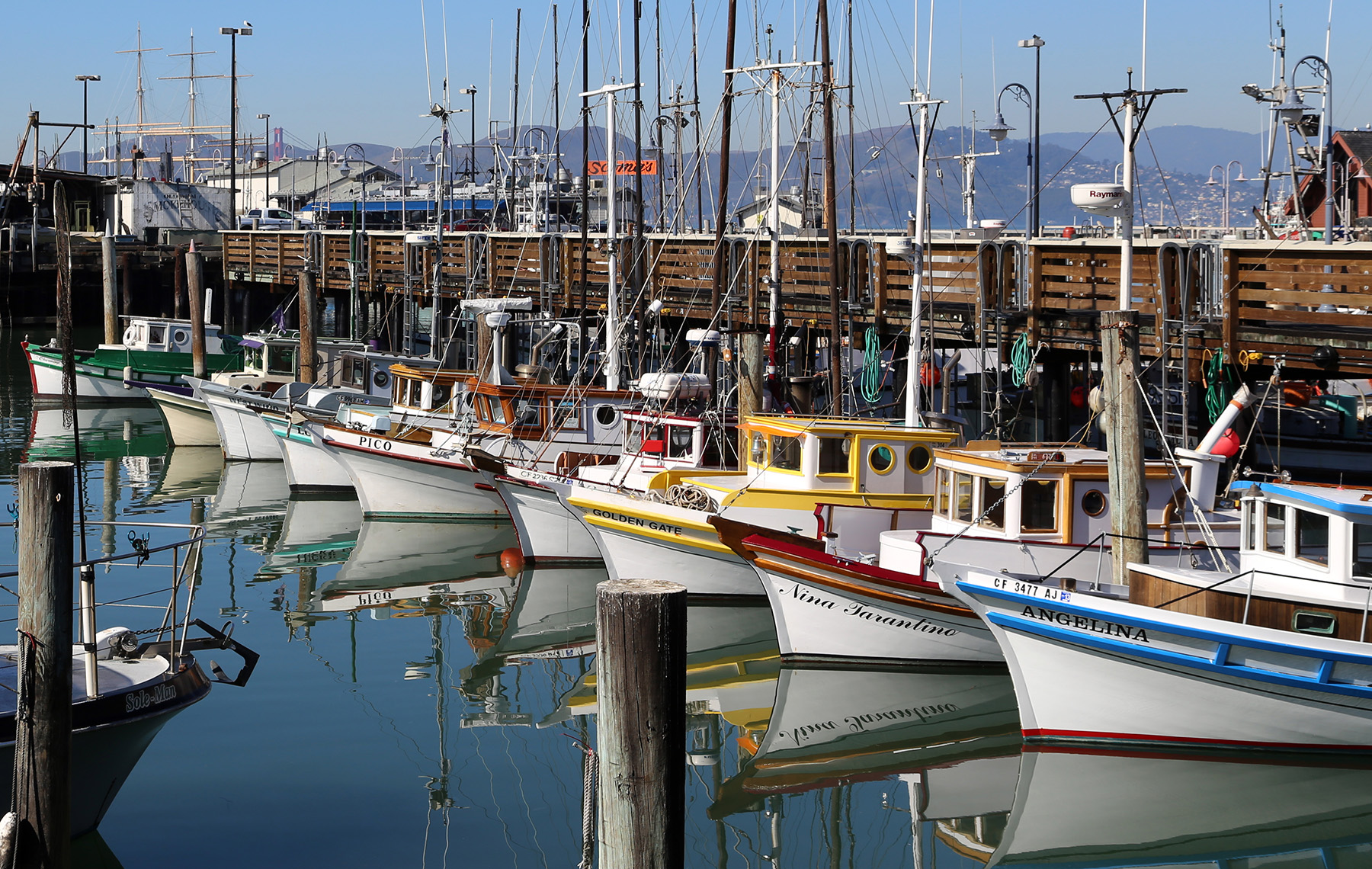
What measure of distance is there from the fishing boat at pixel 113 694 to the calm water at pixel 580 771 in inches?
27.3

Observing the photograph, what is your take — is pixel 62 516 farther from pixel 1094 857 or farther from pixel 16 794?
pixel 1094 857

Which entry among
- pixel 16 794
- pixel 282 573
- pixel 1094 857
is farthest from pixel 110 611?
pixel 1094 857

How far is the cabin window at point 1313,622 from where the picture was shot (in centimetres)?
1141

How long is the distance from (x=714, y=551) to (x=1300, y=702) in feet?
23.8

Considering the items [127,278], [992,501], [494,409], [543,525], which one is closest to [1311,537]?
[992,501]

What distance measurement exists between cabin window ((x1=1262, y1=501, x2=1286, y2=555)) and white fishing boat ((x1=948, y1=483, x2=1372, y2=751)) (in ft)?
0.03

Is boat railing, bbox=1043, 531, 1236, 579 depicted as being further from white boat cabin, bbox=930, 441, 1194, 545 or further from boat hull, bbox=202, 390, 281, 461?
boat hull, bbox=202, 390, 281, 461

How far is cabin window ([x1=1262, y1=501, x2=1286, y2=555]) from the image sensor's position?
1213 cm

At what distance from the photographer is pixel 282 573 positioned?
1988 cm

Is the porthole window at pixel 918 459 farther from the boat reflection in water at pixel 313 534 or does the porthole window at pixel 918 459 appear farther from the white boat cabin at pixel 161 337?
the white boat cabin at pixel 161 337

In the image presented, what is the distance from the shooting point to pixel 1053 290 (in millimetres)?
20234

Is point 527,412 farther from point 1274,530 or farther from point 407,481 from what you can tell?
point 1274,530

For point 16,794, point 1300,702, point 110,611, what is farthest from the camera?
point 110,611

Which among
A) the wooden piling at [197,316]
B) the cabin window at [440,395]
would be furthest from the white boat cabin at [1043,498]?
the wooden piling at [197,316]
